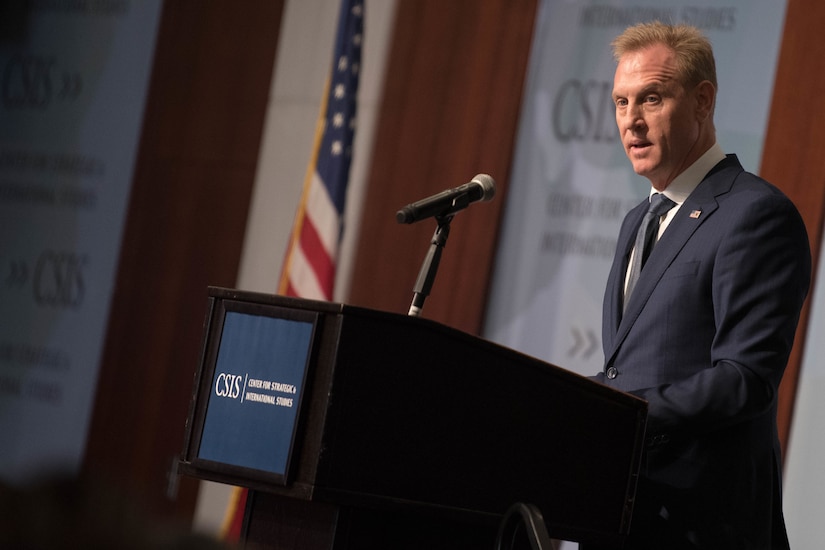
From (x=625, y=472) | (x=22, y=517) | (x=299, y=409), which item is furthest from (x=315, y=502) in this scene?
(x=22, y=517)

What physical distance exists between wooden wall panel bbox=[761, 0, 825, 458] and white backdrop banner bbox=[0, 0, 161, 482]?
396cm

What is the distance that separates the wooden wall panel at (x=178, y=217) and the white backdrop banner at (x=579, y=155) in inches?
72.2

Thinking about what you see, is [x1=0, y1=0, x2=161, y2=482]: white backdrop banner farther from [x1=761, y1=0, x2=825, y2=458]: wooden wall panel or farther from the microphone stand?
the microphone stand

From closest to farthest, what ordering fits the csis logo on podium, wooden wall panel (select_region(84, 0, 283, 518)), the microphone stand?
the csis logo on podium < the microphone stand < wooden wall panel (select_region(84, 0, 283, 518))

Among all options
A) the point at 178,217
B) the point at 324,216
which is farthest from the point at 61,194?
the point at 324,216

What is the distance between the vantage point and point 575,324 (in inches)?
192

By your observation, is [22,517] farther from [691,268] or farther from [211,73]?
[211,73]

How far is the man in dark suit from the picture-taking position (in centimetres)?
215

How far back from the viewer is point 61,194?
7246 mm

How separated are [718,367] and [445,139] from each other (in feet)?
11.5

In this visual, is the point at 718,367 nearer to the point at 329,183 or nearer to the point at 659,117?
the point at 659,117

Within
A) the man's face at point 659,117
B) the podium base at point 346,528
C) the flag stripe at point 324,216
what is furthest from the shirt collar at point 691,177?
the flag stripe at point 324,216

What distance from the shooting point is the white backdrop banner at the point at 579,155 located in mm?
4473

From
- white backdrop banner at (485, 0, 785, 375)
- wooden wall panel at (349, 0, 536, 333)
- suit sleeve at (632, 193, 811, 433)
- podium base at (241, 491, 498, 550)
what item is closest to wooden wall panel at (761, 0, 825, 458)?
white backdrop banner at (485, 0, 785, 375)
